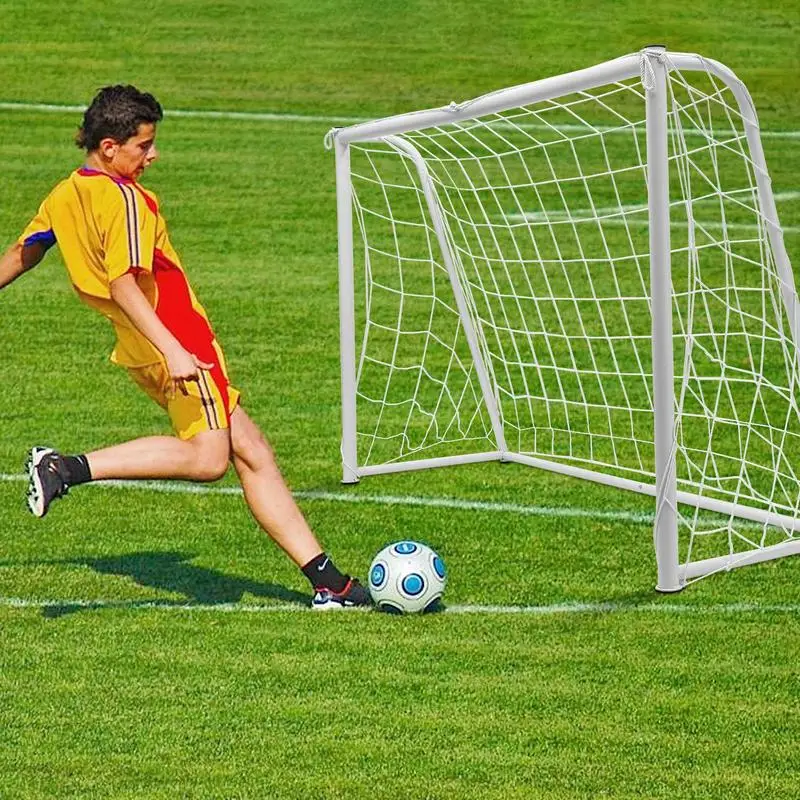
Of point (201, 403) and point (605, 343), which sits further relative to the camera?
point (605, 343)

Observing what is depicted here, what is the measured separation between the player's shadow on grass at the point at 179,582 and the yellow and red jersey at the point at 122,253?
787 millimetres

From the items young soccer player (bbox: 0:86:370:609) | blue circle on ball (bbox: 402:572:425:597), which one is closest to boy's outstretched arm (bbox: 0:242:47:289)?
young soccer player (bbox: 0:86:370:609)

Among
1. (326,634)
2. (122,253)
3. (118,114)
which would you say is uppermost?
(118,114)

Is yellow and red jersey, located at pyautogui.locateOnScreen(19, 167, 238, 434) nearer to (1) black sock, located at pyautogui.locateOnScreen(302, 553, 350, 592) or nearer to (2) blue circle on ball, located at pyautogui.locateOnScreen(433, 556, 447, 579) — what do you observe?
(1) black sock, located at pyautogui.locateOnScreen(302, 553, 350, 592)

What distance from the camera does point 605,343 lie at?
12062 millimetres

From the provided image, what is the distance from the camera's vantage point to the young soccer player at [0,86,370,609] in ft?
19.0

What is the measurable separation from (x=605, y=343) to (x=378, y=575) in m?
6.26

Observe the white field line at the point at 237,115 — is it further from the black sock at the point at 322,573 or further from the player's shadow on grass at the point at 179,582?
the black sock at the point at 322,573

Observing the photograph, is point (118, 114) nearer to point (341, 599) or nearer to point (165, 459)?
point (165, 459)

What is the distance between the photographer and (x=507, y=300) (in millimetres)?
13914

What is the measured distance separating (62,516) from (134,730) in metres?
2.80

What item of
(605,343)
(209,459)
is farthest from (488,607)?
(605,343)

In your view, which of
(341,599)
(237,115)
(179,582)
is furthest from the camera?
(237,115)

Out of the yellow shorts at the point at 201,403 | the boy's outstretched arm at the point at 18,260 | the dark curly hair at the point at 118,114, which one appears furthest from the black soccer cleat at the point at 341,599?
the dark curly hair at the point at 118,114
